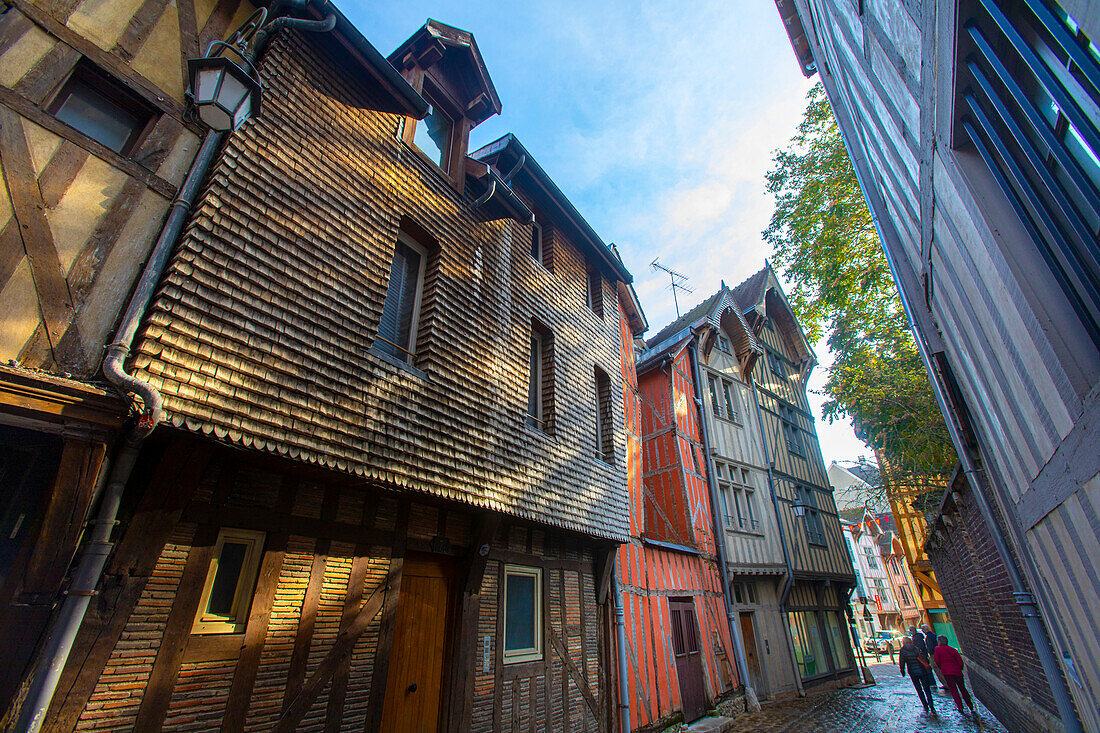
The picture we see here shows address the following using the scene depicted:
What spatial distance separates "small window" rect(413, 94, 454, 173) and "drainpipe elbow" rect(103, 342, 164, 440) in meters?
4.68

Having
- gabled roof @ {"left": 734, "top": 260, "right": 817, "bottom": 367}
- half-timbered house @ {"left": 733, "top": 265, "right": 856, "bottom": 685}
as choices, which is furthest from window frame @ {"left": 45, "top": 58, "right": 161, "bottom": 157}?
gabled roof @ {"left": 734, "top": 260, "right": 817, "bottom": 367}

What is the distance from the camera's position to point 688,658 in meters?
9.75

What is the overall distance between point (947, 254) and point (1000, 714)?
36.3ft

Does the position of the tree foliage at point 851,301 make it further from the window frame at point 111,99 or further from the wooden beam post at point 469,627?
the window frame at point 111,99

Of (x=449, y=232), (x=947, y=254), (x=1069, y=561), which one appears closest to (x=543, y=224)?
(x=449, y=232)

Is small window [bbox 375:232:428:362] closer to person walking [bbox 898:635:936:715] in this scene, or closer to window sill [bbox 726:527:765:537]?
window sill [bbox 726:527:765:537]

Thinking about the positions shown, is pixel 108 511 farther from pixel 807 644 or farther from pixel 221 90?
pixel 807 644

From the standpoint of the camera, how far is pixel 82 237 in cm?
333

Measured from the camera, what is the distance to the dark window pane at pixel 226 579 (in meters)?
3.73

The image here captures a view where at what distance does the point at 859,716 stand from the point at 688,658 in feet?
13.4

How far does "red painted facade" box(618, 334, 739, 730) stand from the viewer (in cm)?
855

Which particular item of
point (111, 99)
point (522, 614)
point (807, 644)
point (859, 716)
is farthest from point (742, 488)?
point (111, 99)

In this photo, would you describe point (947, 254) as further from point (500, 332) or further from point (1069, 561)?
point (500, 332)

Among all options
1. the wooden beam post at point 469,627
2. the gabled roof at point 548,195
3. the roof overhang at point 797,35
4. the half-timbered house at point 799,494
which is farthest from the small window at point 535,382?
the half-timbered house at point 799,494
